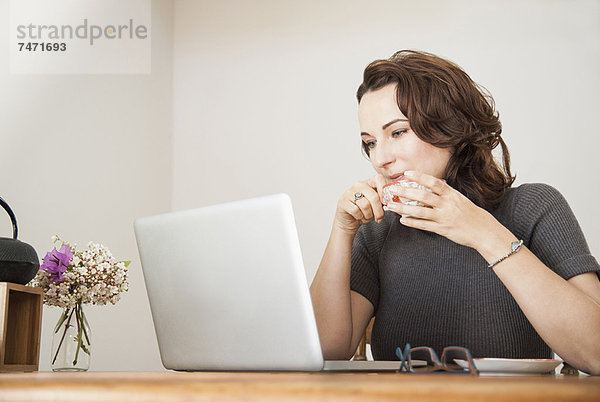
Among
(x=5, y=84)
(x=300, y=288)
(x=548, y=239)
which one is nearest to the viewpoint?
(x=300, y=288)

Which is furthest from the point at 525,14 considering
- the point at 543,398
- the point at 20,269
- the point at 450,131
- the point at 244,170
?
the point at 543,398

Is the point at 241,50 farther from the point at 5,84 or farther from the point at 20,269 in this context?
the point at 20,269

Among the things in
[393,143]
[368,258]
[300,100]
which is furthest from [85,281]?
[300,100]

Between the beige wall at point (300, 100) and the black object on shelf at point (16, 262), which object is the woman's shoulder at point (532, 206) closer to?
the black object on shelf at point (16, 262)

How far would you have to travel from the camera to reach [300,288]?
80cm

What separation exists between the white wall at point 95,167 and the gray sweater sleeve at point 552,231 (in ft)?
4.60

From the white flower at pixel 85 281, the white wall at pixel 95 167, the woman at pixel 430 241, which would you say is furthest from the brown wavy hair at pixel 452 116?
the white wall at pixel 95 167

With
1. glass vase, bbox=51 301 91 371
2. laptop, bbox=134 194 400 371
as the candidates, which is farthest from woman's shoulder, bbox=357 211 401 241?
glass vase, bbox=51 301 91 371

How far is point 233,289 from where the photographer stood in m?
0.85

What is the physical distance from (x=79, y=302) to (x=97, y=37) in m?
1.30

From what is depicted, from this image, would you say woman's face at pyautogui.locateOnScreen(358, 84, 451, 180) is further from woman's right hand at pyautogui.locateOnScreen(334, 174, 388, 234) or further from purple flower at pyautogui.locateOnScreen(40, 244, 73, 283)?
purple flower at pyautogui.locateOnScreen(40, 244, 73, 283)

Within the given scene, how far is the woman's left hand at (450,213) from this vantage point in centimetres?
103

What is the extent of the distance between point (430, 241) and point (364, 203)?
284 millimetres

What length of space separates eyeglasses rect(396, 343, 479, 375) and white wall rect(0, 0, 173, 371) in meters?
1.24
